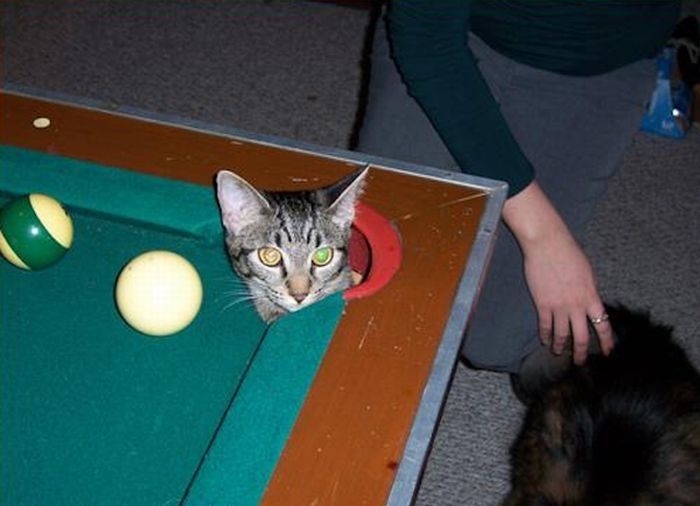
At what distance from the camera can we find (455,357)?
3.04 feet

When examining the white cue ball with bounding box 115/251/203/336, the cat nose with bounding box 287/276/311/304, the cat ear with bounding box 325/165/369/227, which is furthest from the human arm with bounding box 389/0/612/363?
the white cue ball with bounding box 115/251/203/336

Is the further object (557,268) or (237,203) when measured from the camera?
(557,268)

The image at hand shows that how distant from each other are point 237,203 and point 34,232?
265mm

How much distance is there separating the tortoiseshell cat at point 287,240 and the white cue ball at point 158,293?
10 cm

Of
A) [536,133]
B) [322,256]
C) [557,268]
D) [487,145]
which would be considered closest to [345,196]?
[322,256]

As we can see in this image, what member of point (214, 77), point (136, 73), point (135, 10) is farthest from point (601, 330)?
point (135, 10)

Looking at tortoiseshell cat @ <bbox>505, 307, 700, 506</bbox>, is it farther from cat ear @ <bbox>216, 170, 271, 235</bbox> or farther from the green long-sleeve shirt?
cat ear @ <bbox>216, 170, 271, 235</bbox>

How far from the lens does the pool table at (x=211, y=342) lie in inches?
33.1

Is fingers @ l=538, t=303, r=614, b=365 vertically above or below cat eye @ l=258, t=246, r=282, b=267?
above

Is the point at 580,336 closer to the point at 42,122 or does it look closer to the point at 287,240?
the point at 287,240

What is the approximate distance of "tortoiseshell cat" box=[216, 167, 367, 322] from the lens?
41.6 inches

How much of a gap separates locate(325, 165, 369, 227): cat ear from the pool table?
0.02 metres

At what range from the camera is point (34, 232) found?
97cm

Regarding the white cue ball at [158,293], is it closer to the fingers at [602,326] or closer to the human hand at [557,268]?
the human hand at [557,268]
